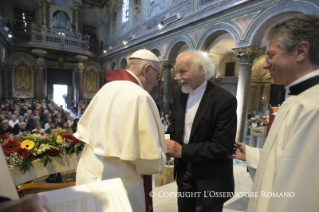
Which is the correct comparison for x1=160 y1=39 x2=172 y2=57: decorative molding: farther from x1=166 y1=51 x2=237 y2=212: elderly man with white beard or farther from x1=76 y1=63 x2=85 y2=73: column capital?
x1=76 y1=63 x2=85 y2=73: column capital

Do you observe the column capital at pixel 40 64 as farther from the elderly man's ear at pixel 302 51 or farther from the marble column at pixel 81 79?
the elderly man's ear at pixel 302 51

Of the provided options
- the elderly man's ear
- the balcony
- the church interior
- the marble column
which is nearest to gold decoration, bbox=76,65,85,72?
the marble column

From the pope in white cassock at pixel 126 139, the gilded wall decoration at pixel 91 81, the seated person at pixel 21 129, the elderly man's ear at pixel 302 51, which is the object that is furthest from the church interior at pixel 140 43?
the seated person at pixel 21 129

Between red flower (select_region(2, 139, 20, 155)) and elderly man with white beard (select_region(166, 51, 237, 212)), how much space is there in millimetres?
2047

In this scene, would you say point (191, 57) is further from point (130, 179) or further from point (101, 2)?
point (101, 2)

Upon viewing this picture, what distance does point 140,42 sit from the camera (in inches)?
500

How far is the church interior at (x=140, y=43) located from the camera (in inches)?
255

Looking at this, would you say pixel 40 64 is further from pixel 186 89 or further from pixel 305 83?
pixel 305 83

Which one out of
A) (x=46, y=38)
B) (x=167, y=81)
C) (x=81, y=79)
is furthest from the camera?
(x=81, y=79)

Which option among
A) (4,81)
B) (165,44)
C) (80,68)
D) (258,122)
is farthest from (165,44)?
(4,81)

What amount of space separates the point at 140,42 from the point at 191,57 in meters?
11.8

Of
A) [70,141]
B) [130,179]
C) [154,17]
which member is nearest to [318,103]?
[130,179]

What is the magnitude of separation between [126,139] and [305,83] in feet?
3.50

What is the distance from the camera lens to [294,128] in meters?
0.85
